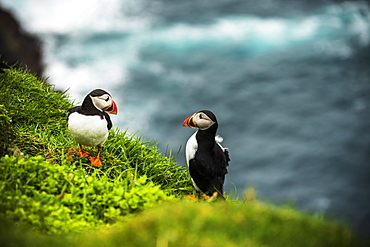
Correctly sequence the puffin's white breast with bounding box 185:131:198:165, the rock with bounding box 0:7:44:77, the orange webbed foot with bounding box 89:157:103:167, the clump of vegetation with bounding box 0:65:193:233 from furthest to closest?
the rock with bounding box 0:7:44:77 < the orange webbed foot with bounding box 89:157:103:167 < the puffin's white breast with bounding box 185:131:198:165 < the clump of vegetation with bounding box 0:65:193:233

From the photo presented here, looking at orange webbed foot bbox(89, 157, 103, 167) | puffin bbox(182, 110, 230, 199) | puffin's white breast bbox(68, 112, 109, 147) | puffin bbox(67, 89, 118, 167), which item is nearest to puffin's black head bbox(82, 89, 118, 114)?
puffin bbox(67, 89, 118, 167)

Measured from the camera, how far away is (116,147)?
4.81m

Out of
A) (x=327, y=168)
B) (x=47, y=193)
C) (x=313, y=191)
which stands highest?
(x=327, y=168)

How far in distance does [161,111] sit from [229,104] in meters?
2.11

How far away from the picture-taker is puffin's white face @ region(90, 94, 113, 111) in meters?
4.04

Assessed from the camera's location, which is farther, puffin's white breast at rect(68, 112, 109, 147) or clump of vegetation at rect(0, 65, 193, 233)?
puffin's white breast at rect(68, 112, 109, 147)

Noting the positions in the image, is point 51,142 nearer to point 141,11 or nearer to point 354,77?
point 354,77

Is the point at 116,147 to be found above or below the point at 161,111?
below

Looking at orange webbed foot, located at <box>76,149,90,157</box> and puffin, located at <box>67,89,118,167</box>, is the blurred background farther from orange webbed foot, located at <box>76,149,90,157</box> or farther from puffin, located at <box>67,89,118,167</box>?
puffin, located at <box>67,89,118,167</box>

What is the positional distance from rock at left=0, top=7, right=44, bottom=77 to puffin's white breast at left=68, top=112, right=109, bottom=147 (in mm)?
6762

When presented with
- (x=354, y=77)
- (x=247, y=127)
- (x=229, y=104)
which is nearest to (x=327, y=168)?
(x=247, y=127)

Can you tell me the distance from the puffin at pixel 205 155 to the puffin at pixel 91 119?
73 cm

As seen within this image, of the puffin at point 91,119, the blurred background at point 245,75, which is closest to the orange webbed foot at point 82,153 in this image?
the puffin at point 91,119

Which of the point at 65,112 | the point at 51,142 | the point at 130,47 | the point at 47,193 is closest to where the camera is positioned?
the point at 47,193
